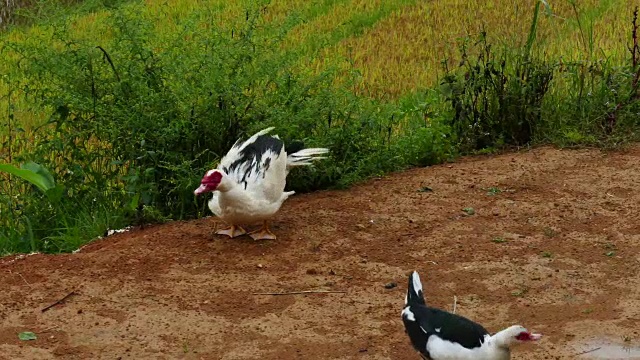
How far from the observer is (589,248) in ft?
17.9

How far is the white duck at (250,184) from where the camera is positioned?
207 inches

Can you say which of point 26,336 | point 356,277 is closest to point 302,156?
point 356,277

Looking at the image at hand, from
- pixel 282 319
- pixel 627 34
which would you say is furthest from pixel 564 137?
pixel 282 319

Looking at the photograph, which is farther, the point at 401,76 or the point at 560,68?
the point at 401,76

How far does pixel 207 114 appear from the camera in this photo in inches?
238

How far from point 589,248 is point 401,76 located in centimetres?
379

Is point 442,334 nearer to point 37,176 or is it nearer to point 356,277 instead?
point 356,277

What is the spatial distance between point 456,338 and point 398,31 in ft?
22.4

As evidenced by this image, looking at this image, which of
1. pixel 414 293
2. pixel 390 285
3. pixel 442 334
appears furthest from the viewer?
pixel 390 285

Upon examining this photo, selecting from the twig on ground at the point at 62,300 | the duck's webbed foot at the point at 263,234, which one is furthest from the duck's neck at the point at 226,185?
the twig on ground at the point at 62,300

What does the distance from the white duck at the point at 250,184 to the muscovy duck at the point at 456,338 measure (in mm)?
1539

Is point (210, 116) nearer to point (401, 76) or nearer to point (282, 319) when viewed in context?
point (282, 319)

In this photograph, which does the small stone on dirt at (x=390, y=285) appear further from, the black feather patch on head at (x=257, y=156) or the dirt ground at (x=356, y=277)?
the black feather patch on head at (x=257, y=156)

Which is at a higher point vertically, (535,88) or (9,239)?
(535,88)
